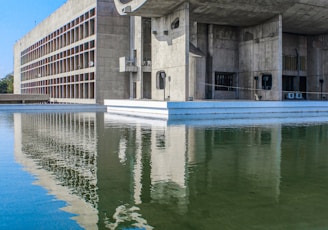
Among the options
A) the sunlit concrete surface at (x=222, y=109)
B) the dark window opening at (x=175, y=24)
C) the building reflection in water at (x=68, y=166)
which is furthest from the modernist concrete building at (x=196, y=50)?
the building reflection in water at (x=68, y=166)

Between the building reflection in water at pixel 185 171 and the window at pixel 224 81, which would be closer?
the building reflection in water at pixel 185 171

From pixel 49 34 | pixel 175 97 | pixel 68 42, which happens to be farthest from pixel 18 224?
pixel 49 34

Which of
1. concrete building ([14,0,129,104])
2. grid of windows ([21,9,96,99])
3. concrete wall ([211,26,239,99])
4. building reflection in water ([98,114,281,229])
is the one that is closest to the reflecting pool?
building reflection in water ([98,114,281,229])

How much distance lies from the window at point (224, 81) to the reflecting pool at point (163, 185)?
23.5 m

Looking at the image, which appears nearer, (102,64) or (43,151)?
(43,151)

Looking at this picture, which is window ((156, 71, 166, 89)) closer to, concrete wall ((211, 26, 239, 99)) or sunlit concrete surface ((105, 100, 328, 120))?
sunlit concrete surface ((105, 100, 328, 120))

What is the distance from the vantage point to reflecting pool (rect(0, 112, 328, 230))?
4.79 m

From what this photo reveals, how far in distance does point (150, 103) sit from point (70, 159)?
1651 centimetres

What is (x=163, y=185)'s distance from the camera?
6578 mm

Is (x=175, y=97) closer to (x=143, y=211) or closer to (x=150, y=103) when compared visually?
(x=150, y=103)

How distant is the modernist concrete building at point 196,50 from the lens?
2886cm

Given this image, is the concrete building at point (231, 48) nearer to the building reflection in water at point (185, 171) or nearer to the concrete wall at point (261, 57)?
the concrete wall at point (261, 57)

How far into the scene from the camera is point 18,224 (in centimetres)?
463

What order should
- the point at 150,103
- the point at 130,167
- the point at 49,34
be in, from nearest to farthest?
the point at 130,167
the point at 150,103
the point at 49,34
